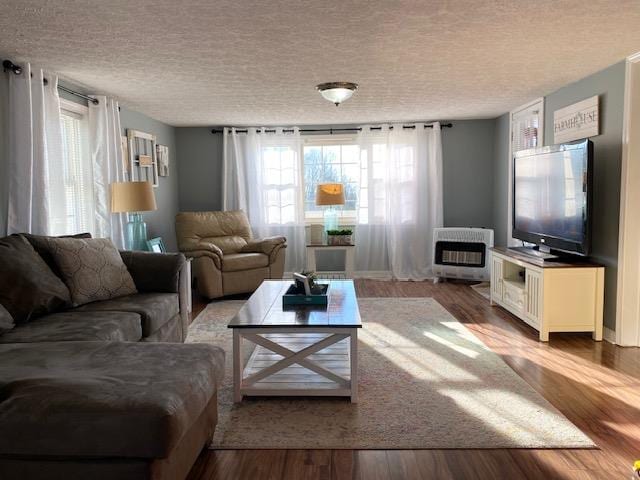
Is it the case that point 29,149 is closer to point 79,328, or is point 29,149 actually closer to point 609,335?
point 79,328

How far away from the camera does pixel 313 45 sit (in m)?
3.22

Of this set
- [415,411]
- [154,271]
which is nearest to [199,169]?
[154,271]

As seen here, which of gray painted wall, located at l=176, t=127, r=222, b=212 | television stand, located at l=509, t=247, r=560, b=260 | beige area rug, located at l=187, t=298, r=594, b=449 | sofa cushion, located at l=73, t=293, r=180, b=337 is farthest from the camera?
gray painted wall, located at l=176, t=127, r=222, b=212

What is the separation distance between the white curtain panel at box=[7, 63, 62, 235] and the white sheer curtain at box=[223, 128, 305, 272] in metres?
3.26

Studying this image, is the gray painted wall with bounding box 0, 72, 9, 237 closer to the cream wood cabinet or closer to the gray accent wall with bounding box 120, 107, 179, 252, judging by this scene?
the gray accent wall with bounding box 120, 107, 179, 252

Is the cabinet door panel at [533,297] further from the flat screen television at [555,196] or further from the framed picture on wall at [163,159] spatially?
the framed picture on wall at [163,159]

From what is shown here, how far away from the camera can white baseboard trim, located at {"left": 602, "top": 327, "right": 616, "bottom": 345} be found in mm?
3936

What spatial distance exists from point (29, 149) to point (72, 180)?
0.93 meters

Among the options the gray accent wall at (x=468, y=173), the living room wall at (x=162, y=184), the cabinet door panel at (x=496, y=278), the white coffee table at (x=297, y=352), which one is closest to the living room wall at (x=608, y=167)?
the cabinet door panel at (x=496, y=278)

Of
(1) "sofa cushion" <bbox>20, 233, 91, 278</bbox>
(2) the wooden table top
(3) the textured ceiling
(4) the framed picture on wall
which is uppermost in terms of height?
(3) the textured ceiling

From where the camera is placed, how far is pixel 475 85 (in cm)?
454

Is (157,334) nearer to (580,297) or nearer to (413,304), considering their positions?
(413,304)

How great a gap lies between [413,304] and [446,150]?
256 cm

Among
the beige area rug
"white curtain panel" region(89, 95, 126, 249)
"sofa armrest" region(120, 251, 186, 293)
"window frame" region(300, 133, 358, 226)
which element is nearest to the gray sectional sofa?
the beige area rug
